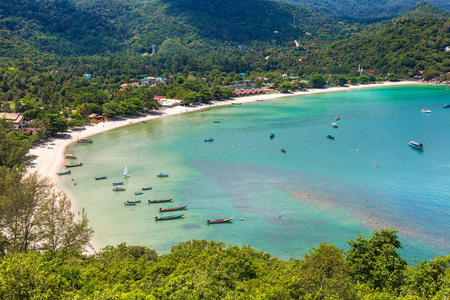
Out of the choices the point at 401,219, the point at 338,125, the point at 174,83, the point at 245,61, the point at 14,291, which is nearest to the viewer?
the point at 14,291

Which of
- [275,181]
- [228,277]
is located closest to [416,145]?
[275,181]

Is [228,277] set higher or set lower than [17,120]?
lower

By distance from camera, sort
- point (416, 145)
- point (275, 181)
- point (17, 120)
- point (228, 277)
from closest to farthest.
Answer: point (228, 277)
point (275, 181)
point (416, 145)
point (17, 120)

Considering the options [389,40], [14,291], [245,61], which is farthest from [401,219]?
[389,40]

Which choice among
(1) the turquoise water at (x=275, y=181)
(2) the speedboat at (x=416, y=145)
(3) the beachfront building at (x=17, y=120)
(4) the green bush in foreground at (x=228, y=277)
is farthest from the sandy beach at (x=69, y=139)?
(2) the speedboat at (x=416, y=145)

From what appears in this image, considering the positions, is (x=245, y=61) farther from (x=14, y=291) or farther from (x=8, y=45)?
(x=14, y=291)

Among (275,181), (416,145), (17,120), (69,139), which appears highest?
(17,120)

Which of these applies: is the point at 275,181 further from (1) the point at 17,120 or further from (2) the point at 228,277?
(1) the point at 17,120

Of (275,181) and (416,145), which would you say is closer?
(275,181)
